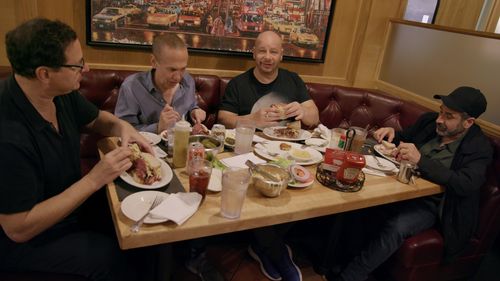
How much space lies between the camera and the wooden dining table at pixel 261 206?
111cm

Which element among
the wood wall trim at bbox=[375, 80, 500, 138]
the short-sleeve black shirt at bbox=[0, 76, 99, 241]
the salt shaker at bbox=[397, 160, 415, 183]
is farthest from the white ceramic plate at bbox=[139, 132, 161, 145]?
the wood wall trim at bbox=[375, 80, 500, 138]

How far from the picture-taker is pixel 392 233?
73.8 inches

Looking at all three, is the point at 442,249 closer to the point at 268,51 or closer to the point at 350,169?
the point at 350,169

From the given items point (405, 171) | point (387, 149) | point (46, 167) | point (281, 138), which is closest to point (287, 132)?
point (281, 138)

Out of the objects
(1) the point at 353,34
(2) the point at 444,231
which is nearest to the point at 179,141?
(2) the point at 444,231

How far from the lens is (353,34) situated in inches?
125

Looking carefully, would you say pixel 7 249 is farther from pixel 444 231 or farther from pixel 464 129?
pixel 464 129

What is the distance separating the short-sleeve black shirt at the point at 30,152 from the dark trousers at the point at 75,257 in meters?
0.11

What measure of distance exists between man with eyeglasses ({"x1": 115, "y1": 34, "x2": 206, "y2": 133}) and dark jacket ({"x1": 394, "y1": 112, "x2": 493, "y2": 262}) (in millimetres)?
1271

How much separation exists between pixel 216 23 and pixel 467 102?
5.73ft

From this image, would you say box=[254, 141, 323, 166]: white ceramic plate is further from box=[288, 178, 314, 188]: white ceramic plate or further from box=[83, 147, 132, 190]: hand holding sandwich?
box=[83, 147, 132, 190]: hand holding sandwich

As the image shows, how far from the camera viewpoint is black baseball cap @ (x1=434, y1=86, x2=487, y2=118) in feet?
6.14

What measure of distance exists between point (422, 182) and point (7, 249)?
5.67 feet

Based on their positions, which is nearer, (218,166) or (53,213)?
(53,213)
